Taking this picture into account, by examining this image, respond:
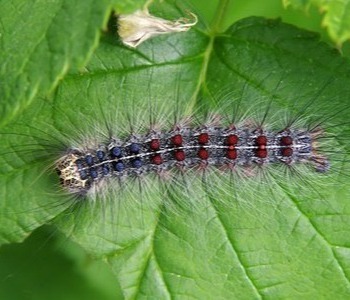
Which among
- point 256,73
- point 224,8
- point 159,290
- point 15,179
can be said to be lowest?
point 159,290

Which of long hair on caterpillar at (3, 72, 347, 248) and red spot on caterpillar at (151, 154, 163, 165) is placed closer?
long hair on caterpillar at (3, 72, 347, 248)

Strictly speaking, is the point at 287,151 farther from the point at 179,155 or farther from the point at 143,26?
the point at 143,26

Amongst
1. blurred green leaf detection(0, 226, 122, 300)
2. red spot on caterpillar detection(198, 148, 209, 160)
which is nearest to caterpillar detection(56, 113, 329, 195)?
red spot on caterpillar detection(198, 148, 209, 160)

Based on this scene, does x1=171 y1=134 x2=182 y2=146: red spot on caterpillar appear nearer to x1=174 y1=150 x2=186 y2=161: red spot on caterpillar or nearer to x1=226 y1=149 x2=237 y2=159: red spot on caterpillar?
x1=174 y1=150 x2=186 y2=161: red spot on caterpillar

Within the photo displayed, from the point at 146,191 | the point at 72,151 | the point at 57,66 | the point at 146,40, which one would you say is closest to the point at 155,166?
the point at 146,191

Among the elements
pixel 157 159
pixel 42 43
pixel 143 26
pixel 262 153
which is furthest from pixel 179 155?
pixel 42 43

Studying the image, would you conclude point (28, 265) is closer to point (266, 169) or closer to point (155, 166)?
point (155, 166)
